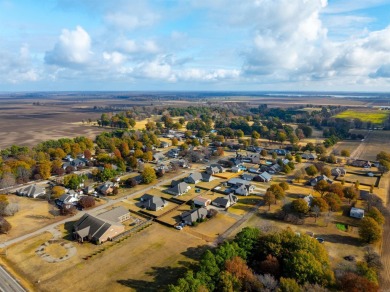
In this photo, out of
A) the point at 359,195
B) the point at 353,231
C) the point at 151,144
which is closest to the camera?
the point at 353,231

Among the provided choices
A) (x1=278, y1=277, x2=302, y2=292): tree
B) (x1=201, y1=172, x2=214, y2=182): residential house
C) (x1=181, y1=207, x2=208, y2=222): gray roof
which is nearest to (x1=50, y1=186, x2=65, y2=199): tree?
(x1=181, y1=207, x2=208, y2=222): gray roof

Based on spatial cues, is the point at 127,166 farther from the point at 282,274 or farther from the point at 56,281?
the point at 282,274

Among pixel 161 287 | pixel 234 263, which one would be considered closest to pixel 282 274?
pixel 234 263

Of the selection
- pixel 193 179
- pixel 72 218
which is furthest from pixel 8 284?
pixel 193 179

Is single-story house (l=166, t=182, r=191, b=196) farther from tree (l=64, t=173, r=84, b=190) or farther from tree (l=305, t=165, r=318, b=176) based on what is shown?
tree (l=305, t=165, r=318, b=176)

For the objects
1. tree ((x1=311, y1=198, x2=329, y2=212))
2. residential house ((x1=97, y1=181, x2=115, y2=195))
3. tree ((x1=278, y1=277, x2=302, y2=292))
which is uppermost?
tree ((x1=278, y1=277, x2=302, y2=292))

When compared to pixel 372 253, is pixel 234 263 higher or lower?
higher

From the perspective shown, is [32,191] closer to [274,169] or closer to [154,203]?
[154,203]
